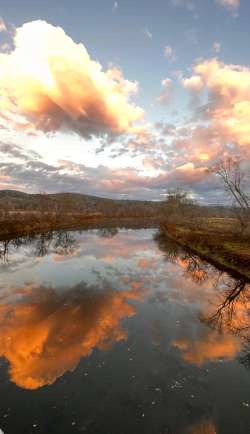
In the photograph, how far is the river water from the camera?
8.28 metres

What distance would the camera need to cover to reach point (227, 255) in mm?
33156

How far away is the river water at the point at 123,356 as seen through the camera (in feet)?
27.2

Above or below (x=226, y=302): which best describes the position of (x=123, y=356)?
above

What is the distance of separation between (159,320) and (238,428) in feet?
26.9

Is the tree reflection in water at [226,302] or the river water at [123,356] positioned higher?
the river water at [123,356]

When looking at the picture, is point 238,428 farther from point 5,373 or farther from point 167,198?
point 167,198

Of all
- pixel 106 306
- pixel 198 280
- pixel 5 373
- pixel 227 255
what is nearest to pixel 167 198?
pixel 227 255

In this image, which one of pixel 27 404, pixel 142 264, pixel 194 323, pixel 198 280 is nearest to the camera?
pixel 27 404

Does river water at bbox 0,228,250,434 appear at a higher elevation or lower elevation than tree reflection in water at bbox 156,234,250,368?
higher

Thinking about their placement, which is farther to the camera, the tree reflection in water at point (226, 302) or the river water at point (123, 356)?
the tree reflection in water at point (226, 302)

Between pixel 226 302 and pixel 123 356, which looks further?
pixel 226 302

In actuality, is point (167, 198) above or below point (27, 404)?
above

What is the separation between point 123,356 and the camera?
11.8 meters

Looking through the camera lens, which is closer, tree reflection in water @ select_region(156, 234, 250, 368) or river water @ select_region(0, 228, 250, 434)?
river water @ select_region(0, 228, 250, 434)
